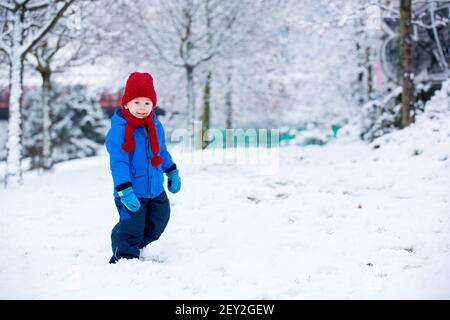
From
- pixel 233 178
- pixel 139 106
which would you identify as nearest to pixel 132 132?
pixel 139 106

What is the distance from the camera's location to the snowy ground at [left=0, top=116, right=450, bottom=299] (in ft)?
10.5

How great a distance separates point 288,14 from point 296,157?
5882 mm

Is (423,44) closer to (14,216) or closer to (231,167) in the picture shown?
(231,167)

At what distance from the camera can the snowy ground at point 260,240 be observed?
3.21 meters

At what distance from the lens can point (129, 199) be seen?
363cm

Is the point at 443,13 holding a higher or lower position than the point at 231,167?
higher

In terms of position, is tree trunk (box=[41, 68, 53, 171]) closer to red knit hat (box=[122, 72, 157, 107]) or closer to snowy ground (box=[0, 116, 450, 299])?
snowy ground (box=[0, 116, 450, 299])

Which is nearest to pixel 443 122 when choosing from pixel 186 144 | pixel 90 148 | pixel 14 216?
pixel 14 216

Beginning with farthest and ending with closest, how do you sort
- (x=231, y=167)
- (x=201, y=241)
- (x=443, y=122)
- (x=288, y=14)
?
(x=288, y=14) < (x=231, y=167) < (x=443, y=122) < (x=201, y=241)

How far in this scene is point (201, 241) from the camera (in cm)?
463

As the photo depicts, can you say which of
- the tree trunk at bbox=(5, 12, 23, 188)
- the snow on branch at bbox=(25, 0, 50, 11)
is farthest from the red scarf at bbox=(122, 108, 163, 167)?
the snow on branch at bbox=(25, 0, 50, 11)

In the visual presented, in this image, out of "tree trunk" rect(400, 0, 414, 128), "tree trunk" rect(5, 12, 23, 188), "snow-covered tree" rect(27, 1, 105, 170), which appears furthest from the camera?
"snow-covered tree" rect(27, 1, 105, 170)

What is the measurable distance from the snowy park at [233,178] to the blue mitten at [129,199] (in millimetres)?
31

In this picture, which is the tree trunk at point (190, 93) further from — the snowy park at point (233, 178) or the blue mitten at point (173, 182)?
the blue mitten at point (173, 182)
